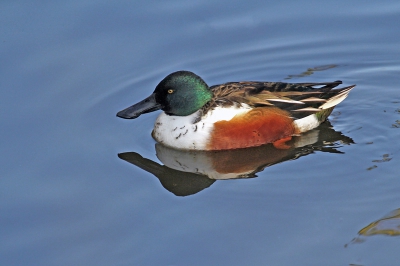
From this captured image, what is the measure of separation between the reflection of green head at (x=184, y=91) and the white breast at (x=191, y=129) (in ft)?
0.50

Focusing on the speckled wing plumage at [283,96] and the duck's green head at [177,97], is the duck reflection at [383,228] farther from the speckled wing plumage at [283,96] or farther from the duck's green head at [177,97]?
the duck's green head at [177,97]

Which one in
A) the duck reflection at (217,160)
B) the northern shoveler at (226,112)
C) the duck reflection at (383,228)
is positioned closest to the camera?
the duck reflection at (383,228)

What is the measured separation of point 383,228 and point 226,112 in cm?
274

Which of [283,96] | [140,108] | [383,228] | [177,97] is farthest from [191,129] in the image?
[383,228]

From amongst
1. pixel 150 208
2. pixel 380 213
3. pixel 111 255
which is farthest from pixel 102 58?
pixel 380 213

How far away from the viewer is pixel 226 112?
30.6 feet

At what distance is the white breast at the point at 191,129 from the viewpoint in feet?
30.6

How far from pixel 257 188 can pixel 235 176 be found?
1.55 ft

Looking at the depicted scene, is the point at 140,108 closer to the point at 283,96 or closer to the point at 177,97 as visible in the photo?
the point at 177,97

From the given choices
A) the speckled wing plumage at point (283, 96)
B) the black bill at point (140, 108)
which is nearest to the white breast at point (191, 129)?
the speckled wing plumage at point (283, 96)

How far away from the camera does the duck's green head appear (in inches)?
370

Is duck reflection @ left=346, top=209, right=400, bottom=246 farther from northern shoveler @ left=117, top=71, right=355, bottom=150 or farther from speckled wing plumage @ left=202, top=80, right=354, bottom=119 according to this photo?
speckled wing plumage @ left=202, top=80, right=354, bottom=119

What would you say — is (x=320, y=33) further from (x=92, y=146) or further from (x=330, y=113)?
(x=92, y=146)

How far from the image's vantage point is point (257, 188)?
27.2 ft
